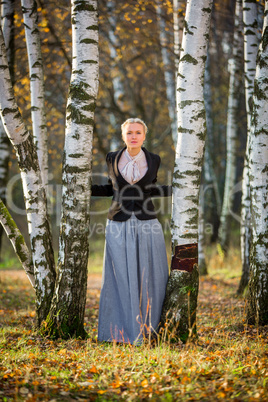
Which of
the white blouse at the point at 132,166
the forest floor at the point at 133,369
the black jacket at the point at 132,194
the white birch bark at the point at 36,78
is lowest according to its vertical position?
the forest floor at the point at 133,369

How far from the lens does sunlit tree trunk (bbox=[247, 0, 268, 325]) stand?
4.44 metres

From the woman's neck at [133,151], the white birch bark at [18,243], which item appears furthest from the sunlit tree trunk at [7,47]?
the woman's neck at [133,151]

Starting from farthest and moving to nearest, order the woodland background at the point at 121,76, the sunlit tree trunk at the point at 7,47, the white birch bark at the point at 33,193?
the woodland background at the point at 121,76 < the sunlit tree trunk at the point at 7,47 < the white birch bark at the point at 33,193

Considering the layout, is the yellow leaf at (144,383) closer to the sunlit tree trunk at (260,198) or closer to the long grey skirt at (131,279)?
the long grey skirt at (131,279)

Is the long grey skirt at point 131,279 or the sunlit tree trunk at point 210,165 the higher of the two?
the sunlit tree trunk at point 210,165

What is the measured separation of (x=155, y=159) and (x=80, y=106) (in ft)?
3.08

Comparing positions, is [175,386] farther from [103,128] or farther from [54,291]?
[103,128]

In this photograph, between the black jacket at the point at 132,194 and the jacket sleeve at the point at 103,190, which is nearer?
the black jacket at the point at 132,194

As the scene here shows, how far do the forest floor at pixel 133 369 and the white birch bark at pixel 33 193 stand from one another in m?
0.51

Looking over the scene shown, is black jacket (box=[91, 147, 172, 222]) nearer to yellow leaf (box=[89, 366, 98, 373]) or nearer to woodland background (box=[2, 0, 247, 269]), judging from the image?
yellow leaf (box=[89, 366, 98, 373])

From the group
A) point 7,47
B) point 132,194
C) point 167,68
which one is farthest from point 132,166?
point 167,68

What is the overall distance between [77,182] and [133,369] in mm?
1833

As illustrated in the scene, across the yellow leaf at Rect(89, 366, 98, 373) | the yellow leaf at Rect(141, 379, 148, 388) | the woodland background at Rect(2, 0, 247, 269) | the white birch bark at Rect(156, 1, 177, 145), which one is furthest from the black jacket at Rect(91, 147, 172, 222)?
the white birch bark at Rect(156, 1, 177, 145)

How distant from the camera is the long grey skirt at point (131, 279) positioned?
398cm
